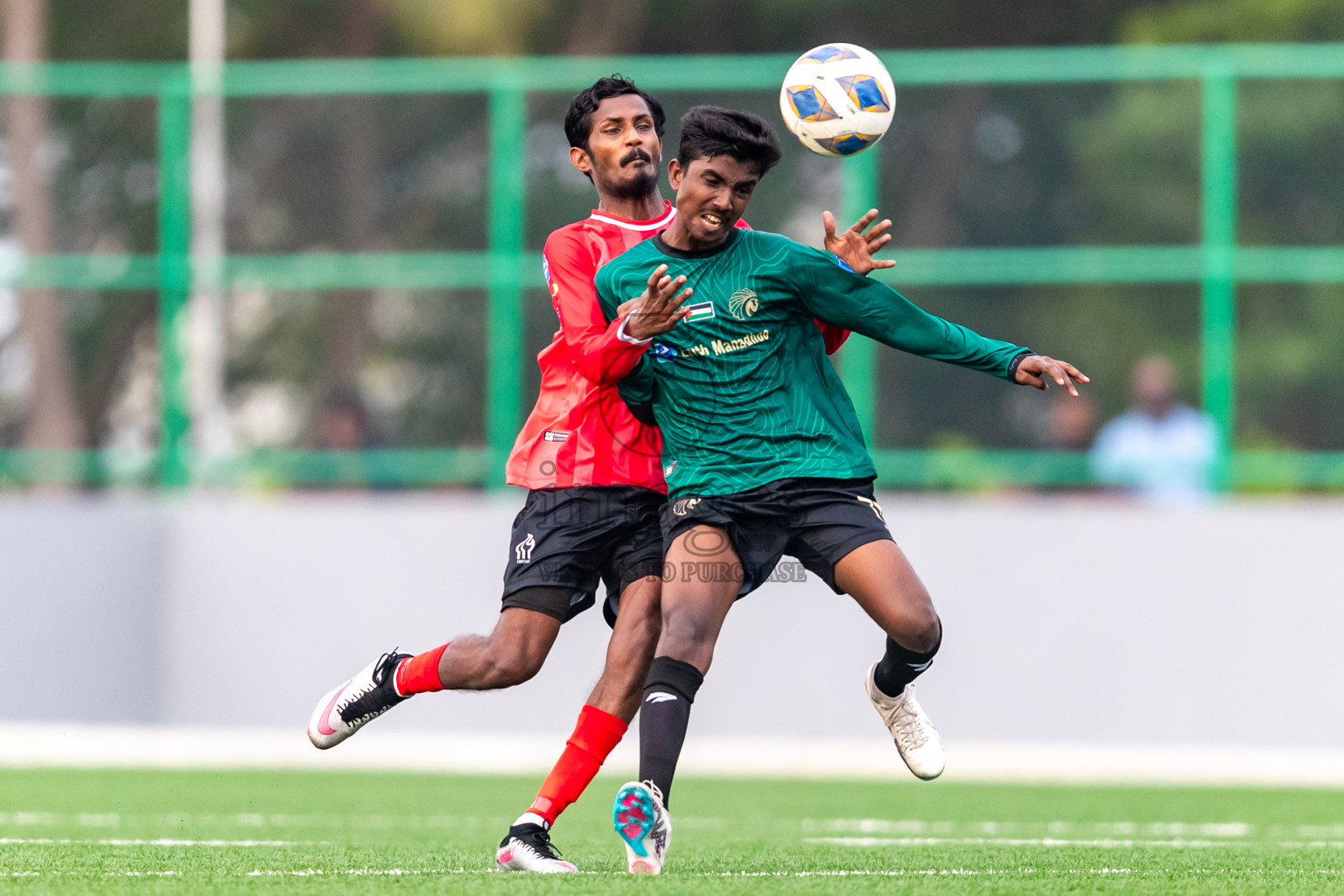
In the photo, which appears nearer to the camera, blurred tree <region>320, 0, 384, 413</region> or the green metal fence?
the green metal fence

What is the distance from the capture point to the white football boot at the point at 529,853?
5758 mm

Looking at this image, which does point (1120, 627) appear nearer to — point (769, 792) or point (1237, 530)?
point (1237, 530)

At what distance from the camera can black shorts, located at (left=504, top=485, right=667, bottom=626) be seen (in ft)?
20.2

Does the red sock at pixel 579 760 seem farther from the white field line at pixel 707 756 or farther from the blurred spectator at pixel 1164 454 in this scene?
the blurred spectator at pixel 1164 454

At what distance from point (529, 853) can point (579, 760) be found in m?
0.36

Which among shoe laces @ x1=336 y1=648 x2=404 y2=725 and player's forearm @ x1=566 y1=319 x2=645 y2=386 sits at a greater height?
player's forearm @ x1=566 y1=319 x2=645 y2=386

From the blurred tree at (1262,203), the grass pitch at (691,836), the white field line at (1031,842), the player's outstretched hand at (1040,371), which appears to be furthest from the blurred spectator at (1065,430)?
the player's outstretched hand at (1040,371)

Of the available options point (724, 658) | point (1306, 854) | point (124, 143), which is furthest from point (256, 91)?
point (1306, 854)

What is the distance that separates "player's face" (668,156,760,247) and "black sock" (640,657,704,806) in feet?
4.12

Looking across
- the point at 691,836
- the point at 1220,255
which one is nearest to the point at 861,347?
the point at 1220,255

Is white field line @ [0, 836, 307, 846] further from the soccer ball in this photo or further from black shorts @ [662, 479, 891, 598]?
the soccer ball

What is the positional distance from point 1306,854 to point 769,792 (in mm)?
3862

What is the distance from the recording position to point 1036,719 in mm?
11188

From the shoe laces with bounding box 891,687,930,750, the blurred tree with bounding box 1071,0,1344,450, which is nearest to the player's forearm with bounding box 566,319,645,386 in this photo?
the shoe laces with bounding box 891,687,930,750
